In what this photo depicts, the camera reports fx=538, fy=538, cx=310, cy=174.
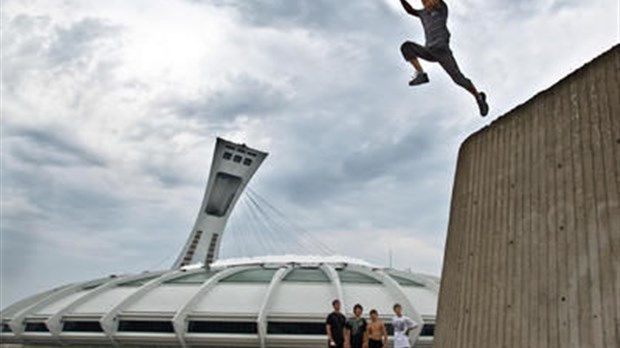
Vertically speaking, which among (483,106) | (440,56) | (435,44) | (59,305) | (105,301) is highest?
(435,44)

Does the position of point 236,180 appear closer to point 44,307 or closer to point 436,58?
point 44,307

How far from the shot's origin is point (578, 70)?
5699mm

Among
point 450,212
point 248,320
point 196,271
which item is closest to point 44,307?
point 196,271

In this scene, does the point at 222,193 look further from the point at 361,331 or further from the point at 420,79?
the point at 420,79

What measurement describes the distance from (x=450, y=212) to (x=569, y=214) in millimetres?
2790

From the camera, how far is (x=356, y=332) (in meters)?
10.1

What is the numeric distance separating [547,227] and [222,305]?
92.2ft

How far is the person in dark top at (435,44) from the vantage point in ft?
23.0

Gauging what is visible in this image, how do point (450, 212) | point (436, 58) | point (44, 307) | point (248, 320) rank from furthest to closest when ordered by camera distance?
point (44, 307)
point (248, 320)
point (450, 212)
point (436, 58)

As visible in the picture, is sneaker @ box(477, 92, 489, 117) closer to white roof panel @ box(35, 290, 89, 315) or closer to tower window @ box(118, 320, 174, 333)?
tower window @ box(118, 320, 174, 333)

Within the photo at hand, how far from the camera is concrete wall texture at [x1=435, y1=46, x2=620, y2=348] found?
478 centimetres

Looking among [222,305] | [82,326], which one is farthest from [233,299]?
[82,326]

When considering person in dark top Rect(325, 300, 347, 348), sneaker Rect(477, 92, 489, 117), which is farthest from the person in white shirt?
sneaker Rect(477, 92, 489, 117)

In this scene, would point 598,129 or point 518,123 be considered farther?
point 518,123
